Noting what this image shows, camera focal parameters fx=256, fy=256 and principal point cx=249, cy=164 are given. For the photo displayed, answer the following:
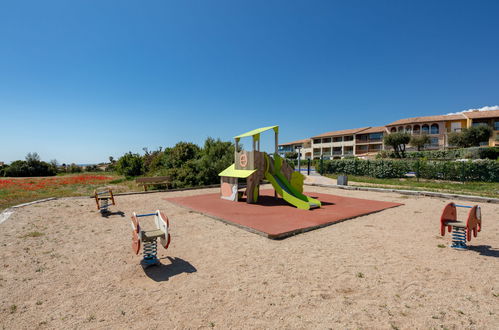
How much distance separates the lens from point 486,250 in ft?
17.8

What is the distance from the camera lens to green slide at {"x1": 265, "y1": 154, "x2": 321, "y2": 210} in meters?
9.89

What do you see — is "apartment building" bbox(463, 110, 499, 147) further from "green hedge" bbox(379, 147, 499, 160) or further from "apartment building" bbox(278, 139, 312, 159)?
"apartment building" bbox(278, 139, 312, 159)

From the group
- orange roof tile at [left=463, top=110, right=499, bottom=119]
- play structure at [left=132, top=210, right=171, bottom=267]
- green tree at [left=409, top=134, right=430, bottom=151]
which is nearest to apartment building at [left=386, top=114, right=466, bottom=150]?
orange roof tile at [left=463, top=110, right=499, bottom=119]

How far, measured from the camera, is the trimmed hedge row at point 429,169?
57.7 ft

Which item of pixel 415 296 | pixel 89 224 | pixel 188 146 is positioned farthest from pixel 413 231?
pixel 188 146

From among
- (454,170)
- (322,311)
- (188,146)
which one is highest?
(188,146)

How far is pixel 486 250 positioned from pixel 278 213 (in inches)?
211

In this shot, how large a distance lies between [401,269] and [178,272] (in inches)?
154

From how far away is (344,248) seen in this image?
5602 millimetres

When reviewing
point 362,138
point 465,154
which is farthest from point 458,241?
point 362,138

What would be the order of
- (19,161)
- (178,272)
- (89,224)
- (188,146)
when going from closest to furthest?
(178,272)
(89,224)
(188,146)
(19,161)

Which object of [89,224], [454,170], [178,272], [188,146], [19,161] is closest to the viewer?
[178,272]

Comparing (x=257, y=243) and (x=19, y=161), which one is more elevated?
(x=19, y=161)

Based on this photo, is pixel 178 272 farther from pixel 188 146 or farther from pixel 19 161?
pixel 19 161
